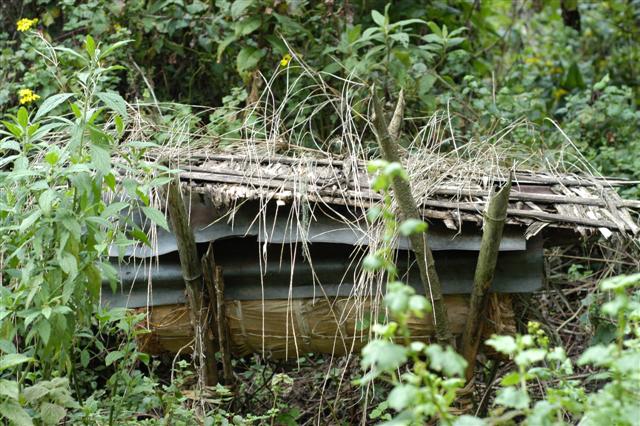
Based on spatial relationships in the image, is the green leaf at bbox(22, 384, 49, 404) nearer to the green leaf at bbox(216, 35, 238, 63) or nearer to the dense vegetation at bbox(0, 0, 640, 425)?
the dense vegetation at bbox(0, 0, 640, 425)

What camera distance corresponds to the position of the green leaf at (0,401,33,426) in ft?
10.1

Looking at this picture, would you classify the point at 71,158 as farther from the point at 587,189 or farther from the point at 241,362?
the point at 241,362

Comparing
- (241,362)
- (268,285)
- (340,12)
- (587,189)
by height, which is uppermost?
(340,12)

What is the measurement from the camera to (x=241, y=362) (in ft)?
18.6

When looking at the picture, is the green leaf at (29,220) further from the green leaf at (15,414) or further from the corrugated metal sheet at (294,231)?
the corrugated metal sheet at (294,231)

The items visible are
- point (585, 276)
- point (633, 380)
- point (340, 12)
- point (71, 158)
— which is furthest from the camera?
point (340, 12)

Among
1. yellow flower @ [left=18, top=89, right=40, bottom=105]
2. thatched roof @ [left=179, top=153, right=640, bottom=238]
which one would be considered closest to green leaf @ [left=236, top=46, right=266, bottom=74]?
yellow flower @ [left=18, top=89, right=40, bottom=105]

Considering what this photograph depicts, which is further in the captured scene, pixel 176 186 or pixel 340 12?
pixel 340 12

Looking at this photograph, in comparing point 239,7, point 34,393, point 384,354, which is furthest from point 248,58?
point 384,354

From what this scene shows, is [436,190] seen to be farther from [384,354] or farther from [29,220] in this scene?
[384,354]

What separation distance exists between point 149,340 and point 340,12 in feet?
9.28

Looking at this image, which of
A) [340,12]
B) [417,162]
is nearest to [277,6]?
[340,12]

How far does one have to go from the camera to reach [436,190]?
3850 mm

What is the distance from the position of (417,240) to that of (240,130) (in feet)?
5.22
